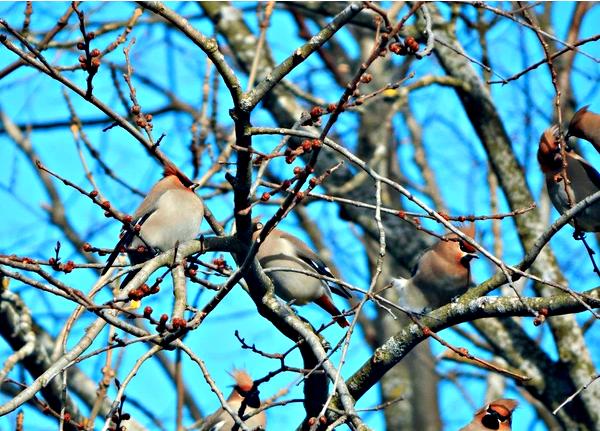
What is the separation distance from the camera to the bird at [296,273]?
5492 mm

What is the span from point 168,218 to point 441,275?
6.70 ft

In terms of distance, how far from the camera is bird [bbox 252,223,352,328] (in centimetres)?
549

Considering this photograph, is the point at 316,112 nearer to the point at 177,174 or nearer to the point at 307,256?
the point at 177,174

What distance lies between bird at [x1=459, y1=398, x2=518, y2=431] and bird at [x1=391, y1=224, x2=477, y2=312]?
86 centimetres

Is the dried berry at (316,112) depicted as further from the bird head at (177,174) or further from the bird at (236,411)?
the bird at (236,411)

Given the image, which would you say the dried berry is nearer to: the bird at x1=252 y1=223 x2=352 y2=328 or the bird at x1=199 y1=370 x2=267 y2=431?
the bird at x1=252 y1=223 x2=352 y2=328

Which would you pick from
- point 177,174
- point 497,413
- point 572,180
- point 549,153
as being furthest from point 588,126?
point 177,174

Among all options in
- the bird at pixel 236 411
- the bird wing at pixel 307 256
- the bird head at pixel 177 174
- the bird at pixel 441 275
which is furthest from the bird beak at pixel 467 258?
the bird head at pixel 177 174

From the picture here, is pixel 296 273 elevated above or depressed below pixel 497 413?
above

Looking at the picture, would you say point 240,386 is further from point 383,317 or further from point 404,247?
point 383,317

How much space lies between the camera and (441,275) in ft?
20.4

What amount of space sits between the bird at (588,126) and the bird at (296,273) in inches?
66.3

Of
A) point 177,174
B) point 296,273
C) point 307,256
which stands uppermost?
point 177,174

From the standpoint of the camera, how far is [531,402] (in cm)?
966
